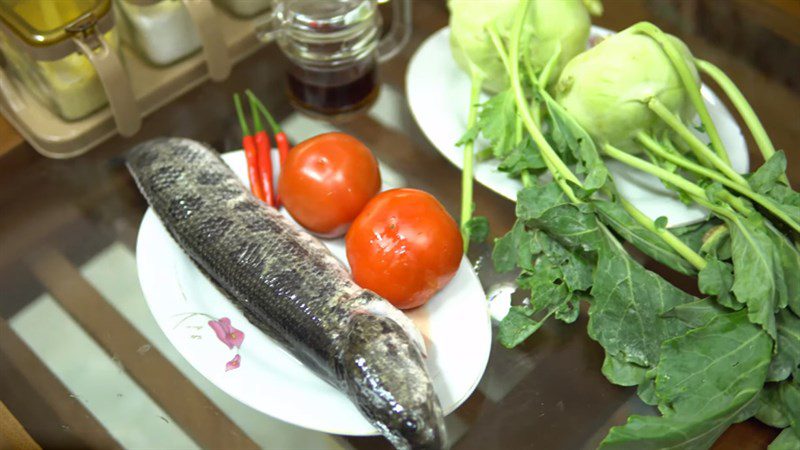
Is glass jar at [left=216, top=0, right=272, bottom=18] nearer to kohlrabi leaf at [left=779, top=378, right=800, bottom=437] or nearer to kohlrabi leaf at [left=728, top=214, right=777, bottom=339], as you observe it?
kohlrabi leaf at [left=728, top=214, right=777, bottom=339]

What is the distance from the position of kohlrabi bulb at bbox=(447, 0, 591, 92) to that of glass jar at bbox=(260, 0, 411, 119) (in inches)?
4.6

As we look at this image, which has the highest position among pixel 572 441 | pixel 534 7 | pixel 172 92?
pixel 534 7

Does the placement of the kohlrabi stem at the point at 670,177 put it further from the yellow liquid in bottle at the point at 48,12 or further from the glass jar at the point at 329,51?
the yellow liquid in bottle at the point at 48,12

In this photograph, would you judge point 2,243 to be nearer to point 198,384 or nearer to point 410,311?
point 198,384

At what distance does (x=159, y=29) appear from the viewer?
106 centimetres

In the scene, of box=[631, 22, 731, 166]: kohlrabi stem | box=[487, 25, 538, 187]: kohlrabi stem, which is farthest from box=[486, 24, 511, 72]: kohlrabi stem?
box=[631, 22, 731, 166]: kohlrabi stem

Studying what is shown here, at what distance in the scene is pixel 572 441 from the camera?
32.2 inches

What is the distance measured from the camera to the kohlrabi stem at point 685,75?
0.89m

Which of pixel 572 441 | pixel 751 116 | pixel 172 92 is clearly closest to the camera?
pixel 572 441

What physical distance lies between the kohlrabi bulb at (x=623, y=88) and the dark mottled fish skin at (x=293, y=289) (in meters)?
0.31

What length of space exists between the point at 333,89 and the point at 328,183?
231 millimetres

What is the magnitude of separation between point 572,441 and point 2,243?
2.12 feet

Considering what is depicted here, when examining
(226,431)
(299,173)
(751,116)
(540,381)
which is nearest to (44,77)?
(299,173)

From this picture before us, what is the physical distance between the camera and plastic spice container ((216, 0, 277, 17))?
113cm
